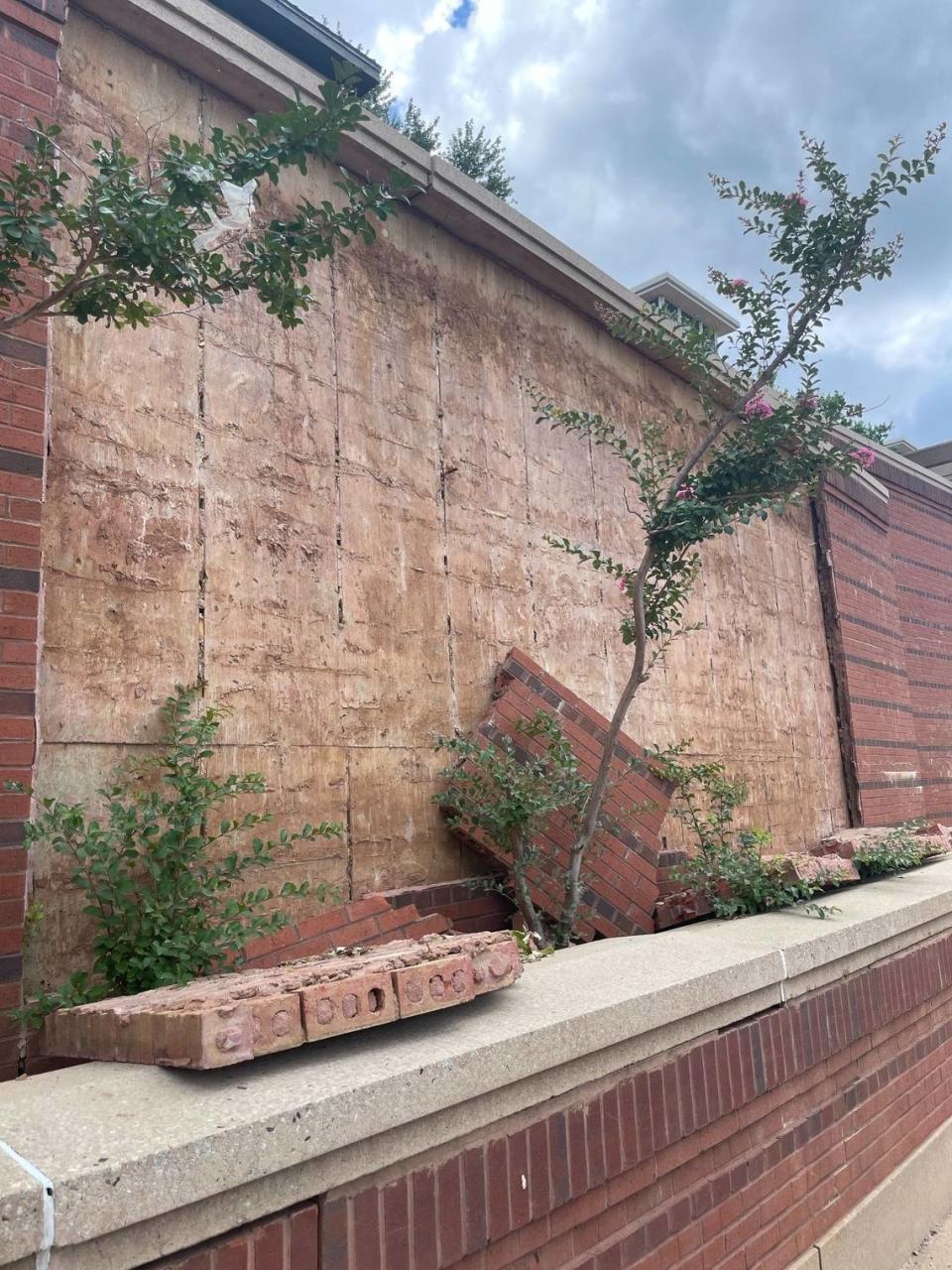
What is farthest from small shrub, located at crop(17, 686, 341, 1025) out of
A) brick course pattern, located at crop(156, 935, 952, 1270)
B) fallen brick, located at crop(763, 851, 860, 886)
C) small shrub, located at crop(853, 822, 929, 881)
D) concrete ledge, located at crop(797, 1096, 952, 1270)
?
small shrub, located at crop(853, 822, 929, 881)

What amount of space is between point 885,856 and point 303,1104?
4.01 meters

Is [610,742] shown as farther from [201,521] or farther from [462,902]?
[201,521]

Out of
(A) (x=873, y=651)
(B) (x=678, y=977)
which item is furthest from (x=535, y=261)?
(A) (x=873, y=651)

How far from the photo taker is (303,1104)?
154 centimetres

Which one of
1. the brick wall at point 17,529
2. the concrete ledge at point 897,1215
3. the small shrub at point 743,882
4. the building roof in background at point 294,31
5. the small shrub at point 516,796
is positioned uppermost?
the building roof in background at point 294,31

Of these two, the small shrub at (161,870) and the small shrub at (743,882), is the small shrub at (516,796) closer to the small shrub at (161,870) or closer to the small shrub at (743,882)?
the small shrub at (743,882)

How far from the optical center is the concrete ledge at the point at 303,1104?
1324 mm

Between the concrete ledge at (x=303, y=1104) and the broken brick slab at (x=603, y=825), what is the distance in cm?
155

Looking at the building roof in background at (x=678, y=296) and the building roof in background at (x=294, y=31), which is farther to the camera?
the building roof in background at (x=678, y=296)

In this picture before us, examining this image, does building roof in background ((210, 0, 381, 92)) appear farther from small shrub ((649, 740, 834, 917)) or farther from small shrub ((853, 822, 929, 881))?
small shrub ((853, 822, 929, 881))

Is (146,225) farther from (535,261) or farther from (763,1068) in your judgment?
(535,261)

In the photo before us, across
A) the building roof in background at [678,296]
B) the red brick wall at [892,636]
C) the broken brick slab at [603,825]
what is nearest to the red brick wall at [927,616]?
the red brick wall at [892,636]

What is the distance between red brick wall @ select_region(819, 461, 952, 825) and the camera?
8.84 metres

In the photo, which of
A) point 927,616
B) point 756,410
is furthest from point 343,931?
point 927,616
